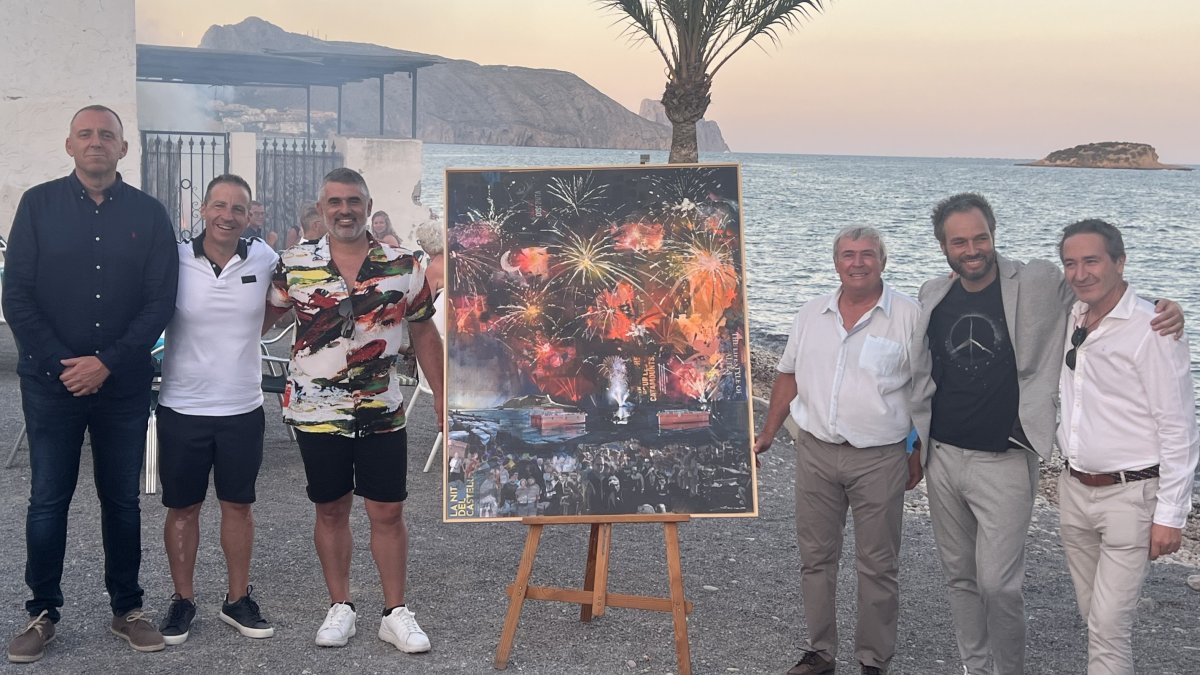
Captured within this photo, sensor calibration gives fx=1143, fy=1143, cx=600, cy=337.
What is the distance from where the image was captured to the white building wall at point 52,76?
460 inches

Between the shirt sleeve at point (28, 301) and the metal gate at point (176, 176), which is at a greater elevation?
the metal gate at point (176, 176)

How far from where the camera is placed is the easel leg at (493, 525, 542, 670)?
186 inches

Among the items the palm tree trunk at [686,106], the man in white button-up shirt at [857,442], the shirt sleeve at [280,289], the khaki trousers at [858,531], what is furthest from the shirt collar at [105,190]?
the palm tree trunk at [686,106]

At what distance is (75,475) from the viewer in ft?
15.6

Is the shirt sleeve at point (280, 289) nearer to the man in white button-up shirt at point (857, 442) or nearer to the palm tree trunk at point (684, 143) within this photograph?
the man in white button-up shirt at point (857, 442)

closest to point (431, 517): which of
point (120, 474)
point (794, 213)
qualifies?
point (120, 474)

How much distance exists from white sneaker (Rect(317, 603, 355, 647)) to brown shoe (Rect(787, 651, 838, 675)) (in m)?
1.87

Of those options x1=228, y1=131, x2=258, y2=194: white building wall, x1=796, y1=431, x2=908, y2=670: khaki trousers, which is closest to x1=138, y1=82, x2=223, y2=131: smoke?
x1=228, y1=131, x2=258, y2=194: white building wall

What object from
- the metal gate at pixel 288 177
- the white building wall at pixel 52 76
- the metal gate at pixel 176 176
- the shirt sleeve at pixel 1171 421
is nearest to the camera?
the shirt sleeve at pixel 1171 421

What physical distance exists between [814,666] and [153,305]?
9.99ft

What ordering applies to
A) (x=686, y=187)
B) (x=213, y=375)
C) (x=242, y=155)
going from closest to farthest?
(x=213, y=375) < (x=686, y=187) < (x=242, y=155)

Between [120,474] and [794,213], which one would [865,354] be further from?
[794,213]

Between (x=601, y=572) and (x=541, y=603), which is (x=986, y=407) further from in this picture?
(x=541, y=603)

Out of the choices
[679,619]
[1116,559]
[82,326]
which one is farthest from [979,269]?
[82,326]
